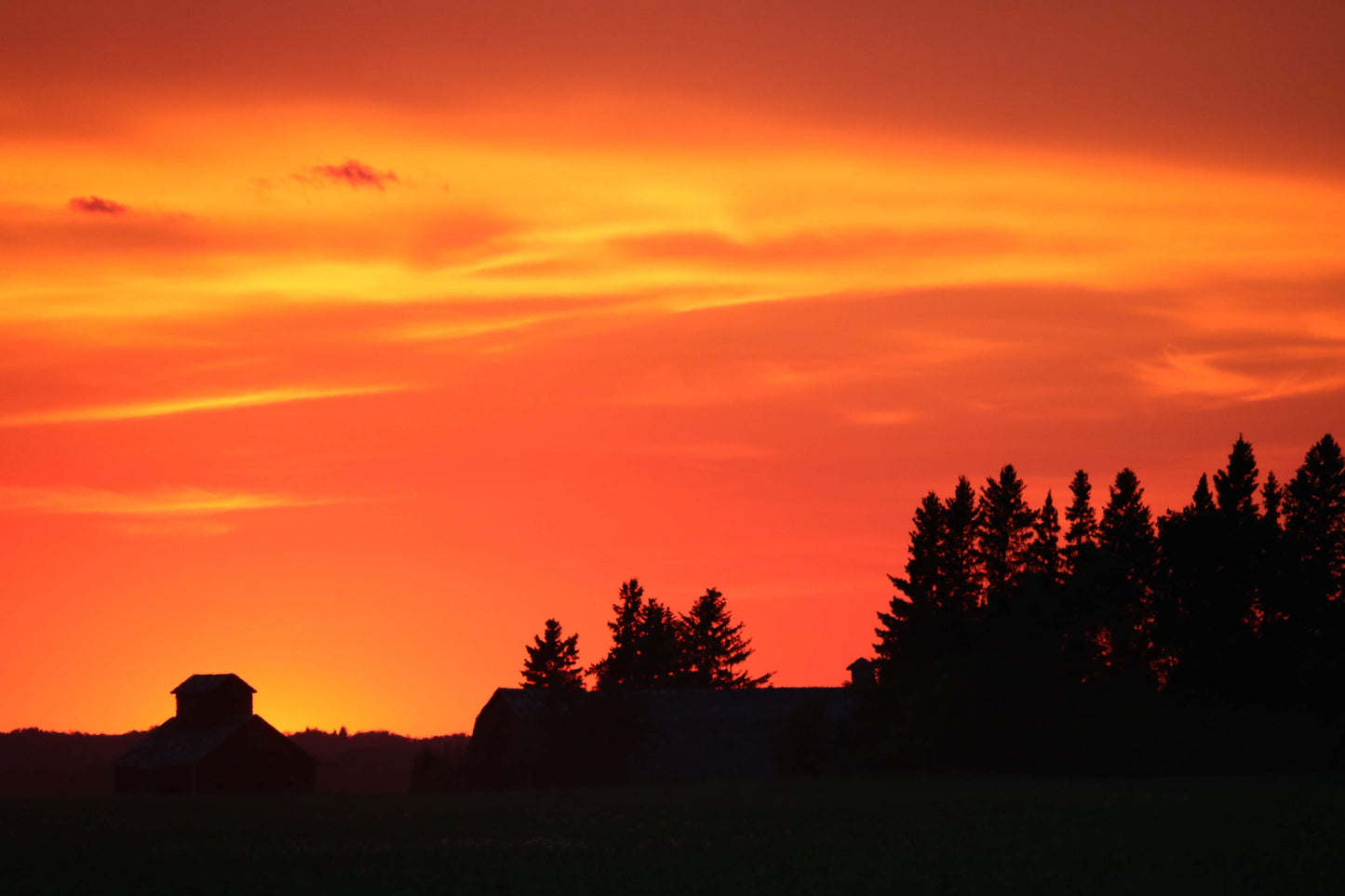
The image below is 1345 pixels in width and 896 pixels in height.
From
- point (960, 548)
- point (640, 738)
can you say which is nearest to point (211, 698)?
point (640, 738)

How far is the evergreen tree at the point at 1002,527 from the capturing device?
113188 millimetres

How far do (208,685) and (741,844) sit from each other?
7495 centimetres

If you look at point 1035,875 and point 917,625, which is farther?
point 917,625

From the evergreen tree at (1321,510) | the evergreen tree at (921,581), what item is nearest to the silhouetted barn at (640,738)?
the evergreen tree at (921,581)

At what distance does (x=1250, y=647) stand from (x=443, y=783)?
4834 centimetres

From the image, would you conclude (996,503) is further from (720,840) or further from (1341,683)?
(720,840)

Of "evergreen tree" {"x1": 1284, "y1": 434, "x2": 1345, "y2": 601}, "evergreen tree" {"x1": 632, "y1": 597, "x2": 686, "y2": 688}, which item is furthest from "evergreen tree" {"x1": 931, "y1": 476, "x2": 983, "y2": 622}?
"evergreen tree" {"x1": 632, "y1": 597, "x2": 686, "y2": 688}

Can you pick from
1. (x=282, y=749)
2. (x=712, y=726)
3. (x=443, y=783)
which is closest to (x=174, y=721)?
(x=282, y=749)

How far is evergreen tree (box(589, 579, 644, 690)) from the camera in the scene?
141500 millimetres

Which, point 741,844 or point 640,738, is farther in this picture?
point 640,738

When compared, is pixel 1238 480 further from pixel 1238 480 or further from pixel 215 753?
pixel 215 753

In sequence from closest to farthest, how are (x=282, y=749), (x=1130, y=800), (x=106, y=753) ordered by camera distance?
(x=1130, y=800) < (x=282, y=749) < (x=106, y=753)

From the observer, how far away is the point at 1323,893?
35031 mm

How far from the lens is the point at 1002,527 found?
4532 inches
